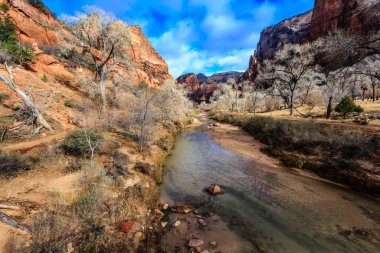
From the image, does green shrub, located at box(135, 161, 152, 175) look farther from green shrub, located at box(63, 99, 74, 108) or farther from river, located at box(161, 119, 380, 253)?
green shrub, located at box(63, 99, 74, 108)

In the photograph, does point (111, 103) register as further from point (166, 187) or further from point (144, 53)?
point (144, 53)


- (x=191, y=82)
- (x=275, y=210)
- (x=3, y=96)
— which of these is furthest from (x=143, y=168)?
(x=191, y=82)

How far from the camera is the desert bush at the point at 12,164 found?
8.52 metres

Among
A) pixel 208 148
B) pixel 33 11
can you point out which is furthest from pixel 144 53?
pixel 208 148

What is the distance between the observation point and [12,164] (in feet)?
29.0

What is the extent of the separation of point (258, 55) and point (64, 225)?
539ft

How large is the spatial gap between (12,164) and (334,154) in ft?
62.3

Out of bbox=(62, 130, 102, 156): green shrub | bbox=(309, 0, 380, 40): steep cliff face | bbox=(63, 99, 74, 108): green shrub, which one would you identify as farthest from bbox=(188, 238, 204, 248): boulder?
bbox=(309, 0, 380, 40): steep cliff face

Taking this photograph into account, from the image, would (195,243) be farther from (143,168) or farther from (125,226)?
(143,168)

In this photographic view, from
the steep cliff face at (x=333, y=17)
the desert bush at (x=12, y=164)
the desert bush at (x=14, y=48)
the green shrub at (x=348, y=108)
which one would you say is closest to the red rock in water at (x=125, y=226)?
the desert bush at (x=12, y=164)

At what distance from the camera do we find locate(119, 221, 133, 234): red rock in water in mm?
6218

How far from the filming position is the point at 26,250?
464 centimetres

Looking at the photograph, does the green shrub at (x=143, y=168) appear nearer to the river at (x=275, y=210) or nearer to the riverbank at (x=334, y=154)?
the river at (x=275, y=210)

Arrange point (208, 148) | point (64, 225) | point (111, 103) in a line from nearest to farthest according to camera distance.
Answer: point (64, 225) < point (208, 148) < point (111, 103)
